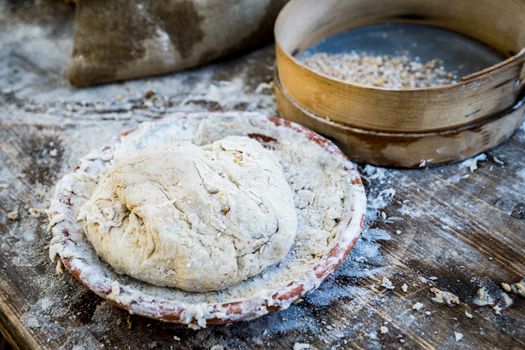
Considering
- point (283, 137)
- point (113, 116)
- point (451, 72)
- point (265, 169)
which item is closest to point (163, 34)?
point (113, 116)

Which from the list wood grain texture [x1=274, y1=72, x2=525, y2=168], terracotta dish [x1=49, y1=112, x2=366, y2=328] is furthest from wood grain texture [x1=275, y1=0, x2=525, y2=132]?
terracotta dish [x1=49, y1=112, x2=366, y2=328]

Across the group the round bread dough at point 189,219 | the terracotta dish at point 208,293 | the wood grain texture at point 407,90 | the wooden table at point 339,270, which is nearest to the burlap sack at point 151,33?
the wooden table at point 339,270

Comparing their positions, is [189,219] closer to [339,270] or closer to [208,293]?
[208,293]

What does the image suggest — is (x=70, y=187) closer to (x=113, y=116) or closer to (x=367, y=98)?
(x=113, y=116)

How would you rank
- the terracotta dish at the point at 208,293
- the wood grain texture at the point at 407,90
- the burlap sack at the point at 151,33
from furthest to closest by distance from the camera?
the burlap sack at the point at 151,33 → the wood grain texture at the point at 407,90 → the terracotta dish at the point at 208,293

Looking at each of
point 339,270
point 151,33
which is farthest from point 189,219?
point 151,33

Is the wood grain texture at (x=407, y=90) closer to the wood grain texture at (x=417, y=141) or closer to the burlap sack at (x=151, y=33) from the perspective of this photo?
the wood grain texture at (x=417, y=141)
